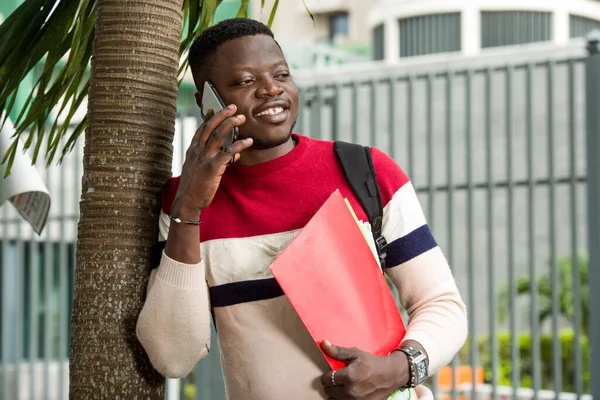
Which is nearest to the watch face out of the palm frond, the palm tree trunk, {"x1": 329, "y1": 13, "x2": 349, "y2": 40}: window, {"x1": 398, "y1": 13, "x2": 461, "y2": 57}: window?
the palm tree trunk

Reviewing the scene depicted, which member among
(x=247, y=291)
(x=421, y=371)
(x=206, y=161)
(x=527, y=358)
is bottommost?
(x=527, y=358)

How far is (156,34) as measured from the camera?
95.5 inches

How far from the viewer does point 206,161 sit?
2068 millimetres

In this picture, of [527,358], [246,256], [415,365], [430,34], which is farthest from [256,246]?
[430,34]

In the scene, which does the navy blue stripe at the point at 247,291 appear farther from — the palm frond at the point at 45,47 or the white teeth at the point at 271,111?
the palm frond at the point at 45,47

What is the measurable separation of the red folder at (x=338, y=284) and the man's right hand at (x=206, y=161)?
21cm

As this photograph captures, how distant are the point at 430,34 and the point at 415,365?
2831 centimetres

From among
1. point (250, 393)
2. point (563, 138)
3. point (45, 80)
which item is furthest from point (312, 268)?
point (563, 138)

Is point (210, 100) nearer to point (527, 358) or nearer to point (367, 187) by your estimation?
point (367, 187)

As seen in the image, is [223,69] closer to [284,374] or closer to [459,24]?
[284,374]

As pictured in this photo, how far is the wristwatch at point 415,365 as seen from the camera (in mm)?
2031

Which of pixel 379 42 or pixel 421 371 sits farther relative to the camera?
pixel 379 42

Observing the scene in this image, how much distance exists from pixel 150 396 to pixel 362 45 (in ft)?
113

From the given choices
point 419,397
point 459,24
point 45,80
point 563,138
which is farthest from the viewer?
point 459,24
